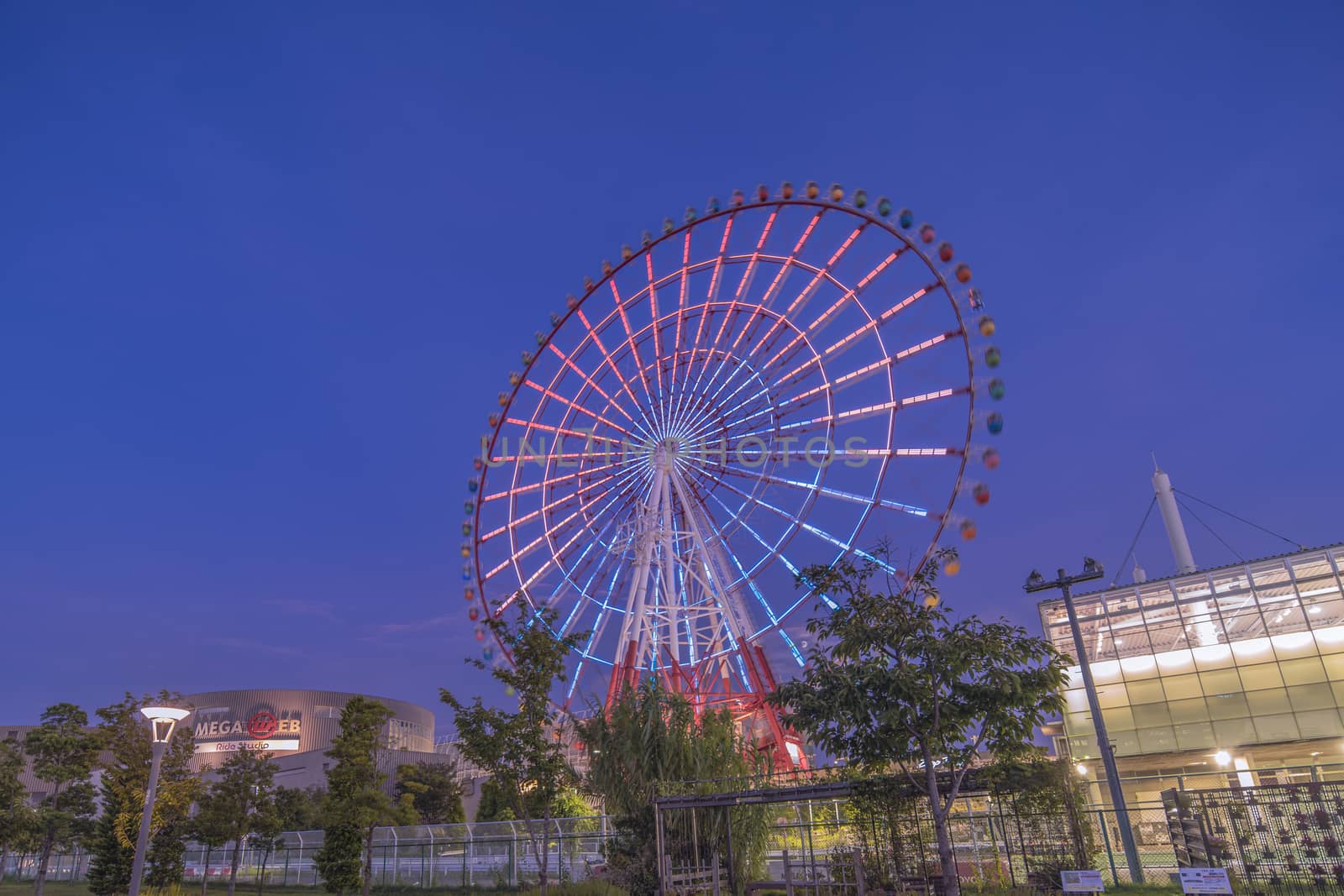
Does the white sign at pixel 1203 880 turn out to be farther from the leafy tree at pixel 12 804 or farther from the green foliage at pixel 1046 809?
the leafy tree at pixel 12 804

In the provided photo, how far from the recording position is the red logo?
8750 centimetres

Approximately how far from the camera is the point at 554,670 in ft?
77.0

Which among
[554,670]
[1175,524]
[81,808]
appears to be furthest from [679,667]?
[1175,524]

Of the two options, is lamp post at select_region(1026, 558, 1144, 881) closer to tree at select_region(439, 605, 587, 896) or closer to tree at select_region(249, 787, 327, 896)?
tree at select_region(439, 605, 587, 896)

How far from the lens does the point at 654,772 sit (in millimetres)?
19859

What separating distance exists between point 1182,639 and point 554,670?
24.0 m

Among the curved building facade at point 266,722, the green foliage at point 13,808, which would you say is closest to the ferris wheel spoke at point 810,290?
the green foliage at point 13,808

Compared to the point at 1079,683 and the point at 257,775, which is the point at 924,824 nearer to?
the point at 1079,683

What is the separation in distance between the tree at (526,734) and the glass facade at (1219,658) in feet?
63.5

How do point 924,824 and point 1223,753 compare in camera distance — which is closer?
point 924,824

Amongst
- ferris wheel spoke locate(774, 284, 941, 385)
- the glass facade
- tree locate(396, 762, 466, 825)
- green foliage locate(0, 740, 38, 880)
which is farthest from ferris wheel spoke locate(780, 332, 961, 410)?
tree locate(396, 762, 466, 825)

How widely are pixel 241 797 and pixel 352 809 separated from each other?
8326 millimetres

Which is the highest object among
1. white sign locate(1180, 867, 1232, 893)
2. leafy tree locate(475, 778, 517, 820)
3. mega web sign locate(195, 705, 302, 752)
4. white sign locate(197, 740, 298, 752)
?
mega web sign locate(195, 705, 302, 752)

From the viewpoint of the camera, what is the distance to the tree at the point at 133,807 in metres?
26.0
